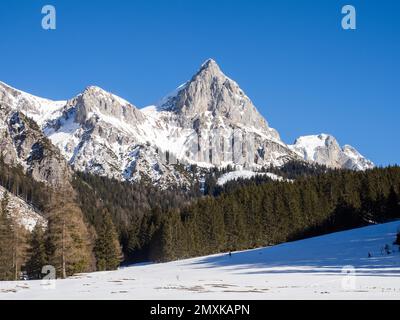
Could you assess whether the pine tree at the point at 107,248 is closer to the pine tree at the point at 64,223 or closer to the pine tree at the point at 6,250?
the pine tree at the point at 6,250

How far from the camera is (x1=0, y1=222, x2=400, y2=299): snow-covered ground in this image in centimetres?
2628

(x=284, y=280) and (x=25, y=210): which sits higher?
(x=25, y=210)

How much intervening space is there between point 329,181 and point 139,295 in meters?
112

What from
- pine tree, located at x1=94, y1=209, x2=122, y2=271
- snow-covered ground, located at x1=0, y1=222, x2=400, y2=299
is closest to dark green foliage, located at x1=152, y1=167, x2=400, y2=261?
pine tree, located at x1=94, y1=209, x2=122, y2=271

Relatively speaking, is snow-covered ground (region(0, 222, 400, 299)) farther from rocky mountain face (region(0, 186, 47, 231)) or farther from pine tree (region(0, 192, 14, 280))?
rocky mountain face (region(0, 186, 47, 231))

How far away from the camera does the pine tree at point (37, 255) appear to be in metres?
72.8

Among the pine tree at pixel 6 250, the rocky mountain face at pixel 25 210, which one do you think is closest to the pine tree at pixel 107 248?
the pine tree at pixel 6 250

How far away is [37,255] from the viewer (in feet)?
248

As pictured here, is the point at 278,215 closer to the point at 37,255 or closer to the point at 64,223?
the point at 37,255

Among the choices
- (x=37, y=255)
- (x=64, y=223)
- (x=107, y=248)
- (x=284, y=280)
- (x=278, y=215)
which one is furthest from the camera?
(x=278, y=215)

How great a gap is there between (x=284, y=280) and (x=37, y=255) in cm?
4913

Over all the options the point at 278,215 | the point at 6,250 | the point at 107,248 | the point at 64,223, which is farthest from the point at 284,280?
the point at 278,215

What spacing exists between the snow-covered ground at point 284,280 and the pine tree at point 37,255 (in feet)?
72.7
